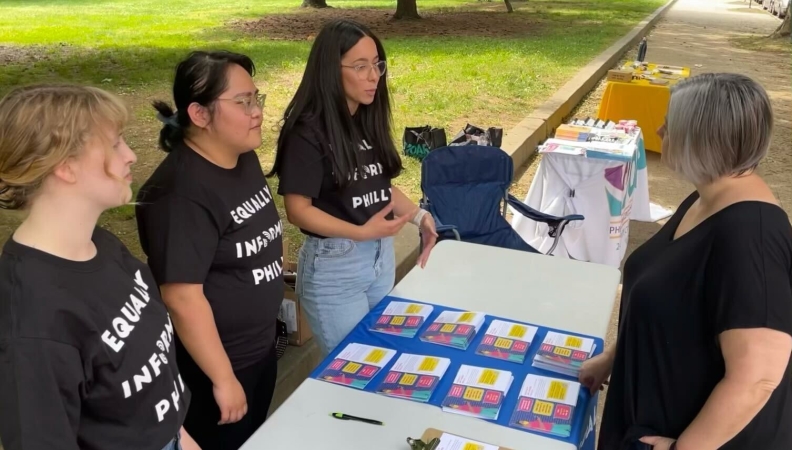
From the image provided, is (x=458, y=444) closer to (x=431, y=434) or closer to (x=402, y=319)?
(x=431, y=434)

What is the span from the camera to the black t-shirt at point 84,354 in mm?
1052

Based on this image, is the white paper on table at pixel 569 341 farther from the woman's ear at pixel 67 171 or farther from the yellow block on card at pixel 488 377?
the woman's ear at pixel 67 171

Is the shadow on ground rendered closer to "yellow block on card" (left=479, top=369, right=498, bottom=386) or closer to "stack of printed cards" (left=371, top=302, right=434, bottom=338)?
"stack of printed cards" (left=371, top=302, right=434, bottom=338)

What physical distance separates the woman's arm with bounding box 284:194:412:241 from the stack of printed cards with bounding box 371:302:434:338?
0.26 metres

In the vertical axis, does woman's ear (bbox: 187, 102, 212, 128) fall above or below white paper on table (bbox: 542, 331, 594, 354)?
above

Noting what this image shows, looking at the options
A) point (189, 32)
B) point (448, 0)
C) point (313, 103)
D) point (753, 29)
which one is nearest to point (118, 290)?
point (313, 103)

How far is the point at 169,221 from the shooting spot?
1.55m

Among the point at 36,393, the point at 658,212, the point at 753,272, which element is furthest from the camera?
the point at 658,212

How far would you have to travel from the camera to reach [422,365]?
1846 mm

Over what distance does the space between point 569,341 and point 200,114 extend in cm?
130

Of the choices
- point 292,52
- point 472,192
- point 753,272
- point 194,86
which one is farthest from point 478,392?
point 292,52

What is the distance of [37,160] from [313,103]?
1.10 metres

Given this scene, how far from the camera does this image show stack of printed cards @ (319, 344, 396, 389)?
70.1 inches

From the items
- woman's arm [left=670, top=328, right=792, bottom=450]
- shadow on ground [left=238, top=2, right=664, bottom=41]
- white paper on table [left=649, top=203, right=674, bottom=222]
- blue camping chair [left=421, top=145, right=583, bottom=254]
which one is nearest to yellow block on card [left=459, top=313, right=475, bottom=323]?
woman's arm [left=670, top=328, right=792, bottom=450]
